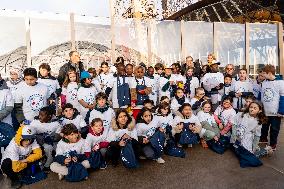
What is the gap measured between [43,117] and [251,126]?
3.54 metres

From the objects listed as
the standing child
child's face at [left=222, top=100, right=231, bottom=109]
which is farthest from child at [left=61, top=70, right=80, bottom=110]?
child's face at [left=222, top=100, right=231, bottom=109]

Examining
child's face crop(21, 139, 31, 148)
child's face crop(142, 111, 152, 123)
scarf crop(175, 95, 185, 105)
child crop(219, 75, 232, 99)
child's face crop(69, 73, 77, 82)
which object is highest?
child's face crop(69, 73, 77, 82)

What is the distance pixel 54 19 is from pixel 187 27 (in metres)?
4.73

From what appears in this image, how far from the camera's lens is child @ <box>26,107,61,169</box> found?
16.8 ft

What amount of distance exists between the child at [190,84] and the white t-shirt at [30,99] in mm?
3585

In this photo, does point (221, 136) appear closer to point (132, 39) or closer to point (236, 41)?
point (132, 39)

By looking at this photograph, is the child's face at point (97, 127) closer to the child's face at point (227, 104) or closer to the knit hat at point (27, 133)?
the knit hat at point (27, 133)

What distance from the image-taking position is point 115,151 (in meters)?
5.18

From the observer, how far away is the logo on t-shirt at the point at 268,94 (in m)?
6.11

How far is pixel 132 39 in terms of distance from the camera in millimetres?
10695

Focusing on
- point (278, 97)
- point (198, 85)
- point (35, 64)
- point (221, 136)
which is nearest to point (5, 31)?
point (35, 64)

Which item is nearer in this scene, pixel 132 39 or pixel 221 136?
pixel 221 136

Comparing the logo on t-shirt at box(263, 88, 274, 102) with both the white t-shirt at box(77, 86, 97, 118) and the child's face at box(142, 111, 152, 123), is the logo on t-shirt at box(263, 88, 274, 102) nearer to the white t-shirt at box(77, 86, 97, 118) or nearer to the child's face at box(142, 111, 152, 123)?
the child's face at box(142, 111, 152, 123)

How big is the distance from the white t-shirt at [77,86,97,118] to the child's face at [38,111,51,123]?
3.28 feet
